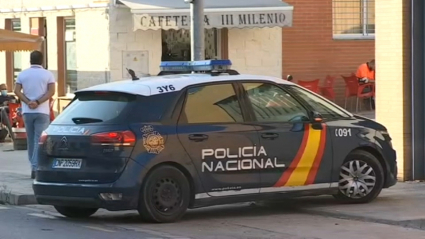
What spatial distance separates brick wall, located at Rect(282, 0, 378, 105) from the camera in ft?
84.1

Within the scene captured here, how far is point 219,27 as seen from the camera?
2289 cm

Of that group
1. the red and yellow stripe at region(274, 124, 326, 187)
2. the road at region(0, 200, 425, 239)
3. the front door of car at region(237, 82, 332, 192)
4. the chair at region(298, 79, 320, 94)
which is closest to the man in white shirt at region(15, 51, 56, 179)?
the road at region(0, 200, 425, 239)

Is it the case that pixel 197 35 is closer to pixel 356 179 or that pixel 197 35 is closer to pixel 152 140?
pixel 356 179

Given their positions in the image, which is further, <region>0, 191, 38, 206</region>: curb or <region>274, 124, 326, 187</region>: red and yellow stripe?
<region>0, 191, 38, 206</region>: curb

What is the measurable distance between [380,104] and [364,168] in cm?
277

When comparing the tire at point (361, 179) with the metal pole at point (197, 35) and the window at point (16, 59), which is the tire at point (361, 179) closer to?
the metal pole at point (197, 35)

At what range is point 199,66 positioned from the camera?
11.9 meters

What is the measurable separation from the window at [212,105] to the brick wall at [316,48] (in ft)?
46.6

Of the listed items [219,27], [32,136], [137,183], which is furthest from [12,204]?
[219,27]

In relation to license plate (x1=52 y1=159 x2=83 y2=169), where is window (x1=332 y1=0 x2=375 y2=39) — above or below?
above

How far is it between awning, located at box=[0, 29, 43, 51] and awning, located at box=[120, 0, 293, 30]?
2646mm

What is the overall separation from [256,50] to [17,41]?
6.77m

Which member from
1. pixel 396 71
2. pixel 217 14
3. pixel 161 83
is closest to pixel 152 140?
pixel 161 83

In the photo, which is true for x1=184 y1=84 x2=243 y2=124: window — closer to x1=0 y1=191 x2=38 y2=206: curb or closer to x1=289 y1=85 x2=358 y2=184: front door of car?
x1=289 y1=85 x2=358 y2=184: front door of car
